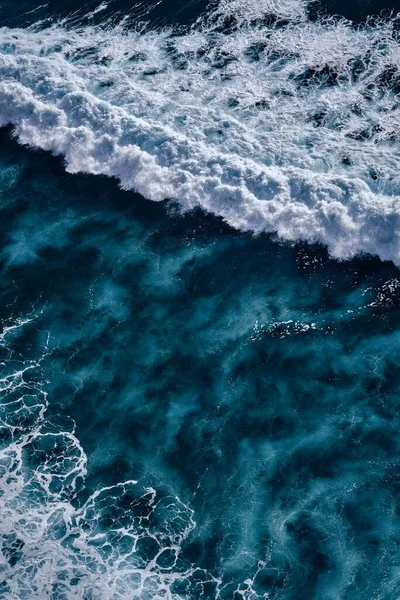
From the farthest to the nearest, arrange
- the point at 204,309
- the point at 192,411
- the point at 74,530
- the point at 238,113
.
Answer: the point at 238,113
the point at 204,309
the point at 192,411
the point at 74,530

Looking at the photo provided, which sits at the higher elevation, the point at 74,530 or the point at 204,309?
the point at 204,309

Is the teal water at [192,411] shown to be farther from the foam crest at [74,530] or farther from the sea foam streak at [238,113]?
the sea foam streak at [238,113]

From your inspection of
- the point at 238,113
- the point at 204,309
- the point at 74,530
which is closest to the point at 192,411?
the point at 204,309

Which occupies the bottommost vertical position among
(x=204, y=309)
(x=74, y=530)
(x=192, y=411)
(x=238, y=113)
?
(x=74, y=530)

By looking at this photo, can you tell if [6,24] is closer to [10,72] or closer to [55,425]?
[10,72]

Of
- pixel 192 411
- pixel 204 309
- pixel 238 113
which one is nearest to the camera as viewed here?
pixel 192 411

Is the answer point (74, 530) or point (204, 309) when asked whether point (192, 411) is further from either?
point (74, 530)

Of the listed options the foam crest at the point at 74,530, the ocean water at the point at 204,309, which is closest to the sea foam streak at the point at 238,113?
the ocean water at the point at 204,309

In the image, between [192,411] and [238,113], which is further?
[238,113]
